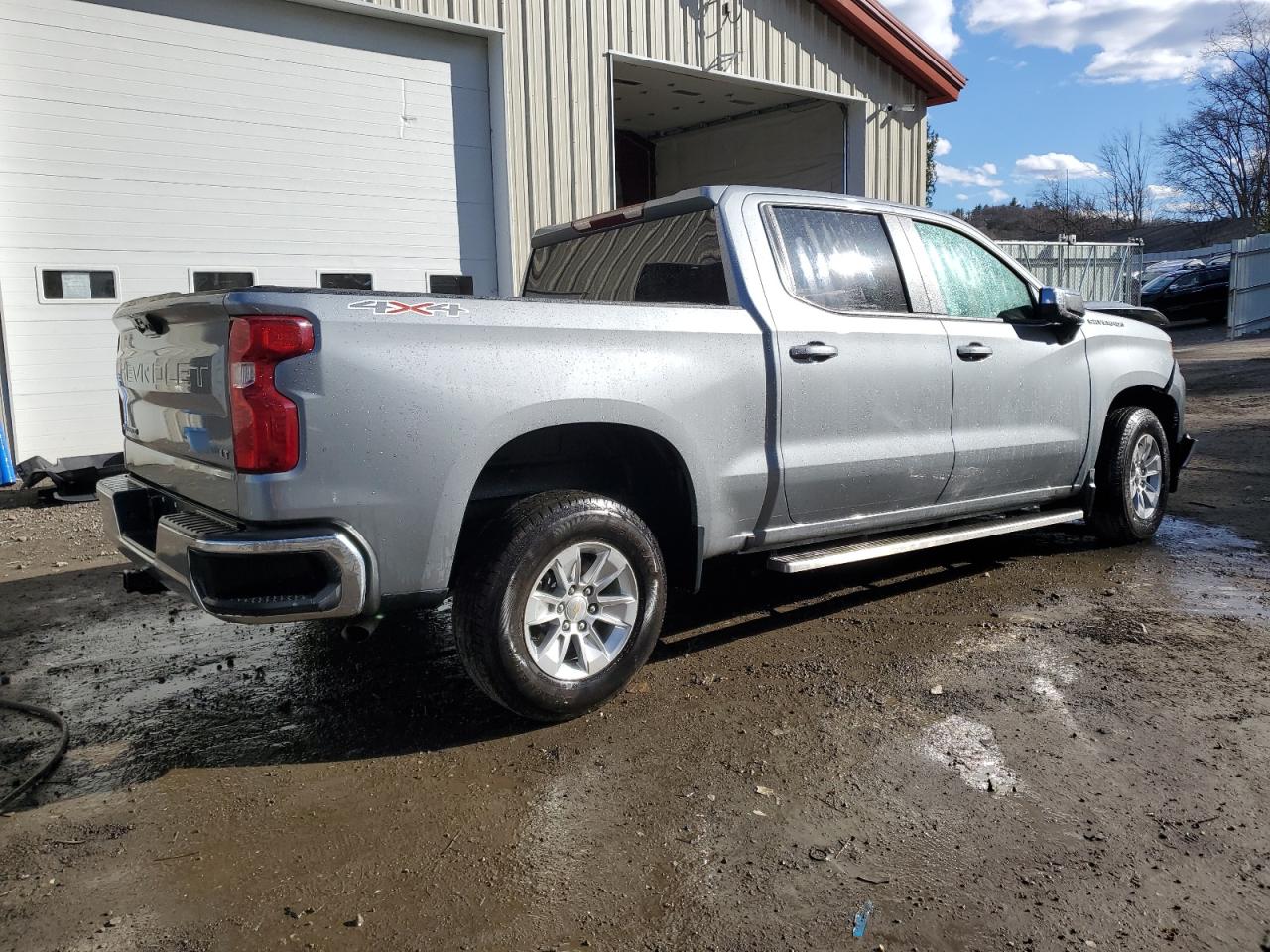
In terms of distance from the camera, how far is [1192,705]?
11.7 ft

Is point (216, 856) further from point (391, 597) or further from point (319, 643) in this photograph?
point (319, 643)

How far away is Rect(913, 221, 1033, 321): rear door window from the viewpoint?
16.1 ft

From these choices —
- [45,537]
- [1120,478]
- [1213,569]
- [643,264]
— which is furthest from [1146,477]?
[45,537]

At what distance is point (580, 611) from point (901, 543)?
1.66m

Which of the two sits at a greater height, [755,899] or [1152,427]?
[1152,427]

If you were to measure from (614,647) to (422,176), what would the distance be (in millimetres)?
7523

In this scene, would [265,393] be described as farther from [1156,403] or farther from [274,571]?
[1156,403]

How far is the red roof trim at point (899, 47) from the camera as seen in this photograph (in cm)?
1275

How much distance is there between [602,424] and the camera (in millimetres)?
3660

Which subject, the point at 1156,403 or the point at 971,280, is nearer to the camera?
the point at 971,280

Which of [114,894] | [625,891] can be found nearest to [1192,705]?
[625,891]

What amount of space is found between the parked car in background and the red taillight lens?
84.6 ft

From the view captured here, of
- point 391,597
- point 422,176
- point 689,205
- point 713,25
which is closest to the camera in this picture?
point 391,597

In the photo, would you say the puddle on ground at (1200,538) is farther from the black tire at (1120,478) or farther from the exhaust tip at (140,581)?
the exhaust tip at (140,581)
